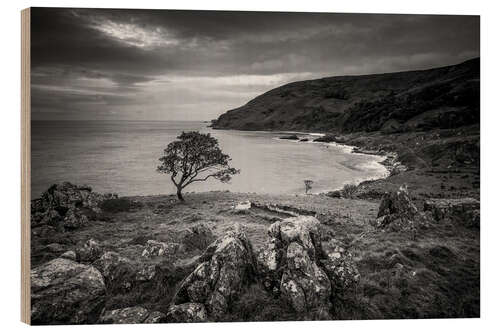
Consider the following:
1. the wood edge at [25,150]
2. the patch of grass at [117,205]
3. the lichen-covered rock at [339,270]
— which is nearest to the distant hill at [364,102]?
the patch of grass at [117,205]

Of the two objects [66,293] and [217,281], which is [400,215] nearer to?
[217,281]

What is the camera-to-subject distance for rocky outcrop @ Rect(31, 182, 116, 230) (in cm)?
757

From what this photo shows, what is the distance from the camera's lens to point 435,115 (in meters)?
13.2

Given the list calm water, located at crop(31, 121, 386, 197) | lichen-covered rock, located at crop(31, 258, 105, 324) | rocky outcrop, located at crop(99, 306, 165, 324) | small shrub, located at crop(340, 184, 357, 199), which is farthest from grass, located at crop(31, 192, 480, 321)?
small shrub, located at crop(340, 184, 357, 199)

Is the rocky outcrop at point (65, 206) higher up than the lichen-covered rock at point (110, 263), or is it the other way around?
the rocky outcrop at point (65, 206)

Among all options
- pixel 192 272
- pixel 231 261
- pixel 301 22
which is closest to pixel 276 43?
pixel 301 22

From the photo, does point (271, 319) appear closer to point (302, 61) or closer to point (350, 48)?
point (302, 61)

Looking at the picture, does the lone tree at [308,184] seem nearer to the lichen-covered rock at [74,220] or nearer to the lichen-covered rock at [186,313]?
the lichen-covered rock at [186,313]

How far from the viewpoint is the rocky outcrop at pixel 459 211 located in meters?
8.32

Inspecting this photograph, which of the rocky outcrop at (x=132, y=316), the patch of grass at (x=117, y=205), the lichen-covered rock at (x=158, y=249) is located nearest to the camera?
the rocky outcrop at (x=132, y=316)

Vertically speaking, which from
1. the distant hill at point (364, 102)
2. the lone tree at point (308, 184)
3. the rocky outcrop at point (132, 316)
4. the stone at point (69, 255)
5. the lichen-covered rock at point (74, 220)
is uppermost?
the distant hill at point (364, 102)

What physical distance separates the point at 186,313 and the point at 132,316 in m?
1.38

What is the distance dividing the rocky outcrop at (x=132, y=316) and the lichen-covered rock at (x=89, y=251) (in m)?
1.51

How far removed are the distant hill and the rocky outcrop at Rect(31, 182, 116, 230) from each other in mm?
4792
